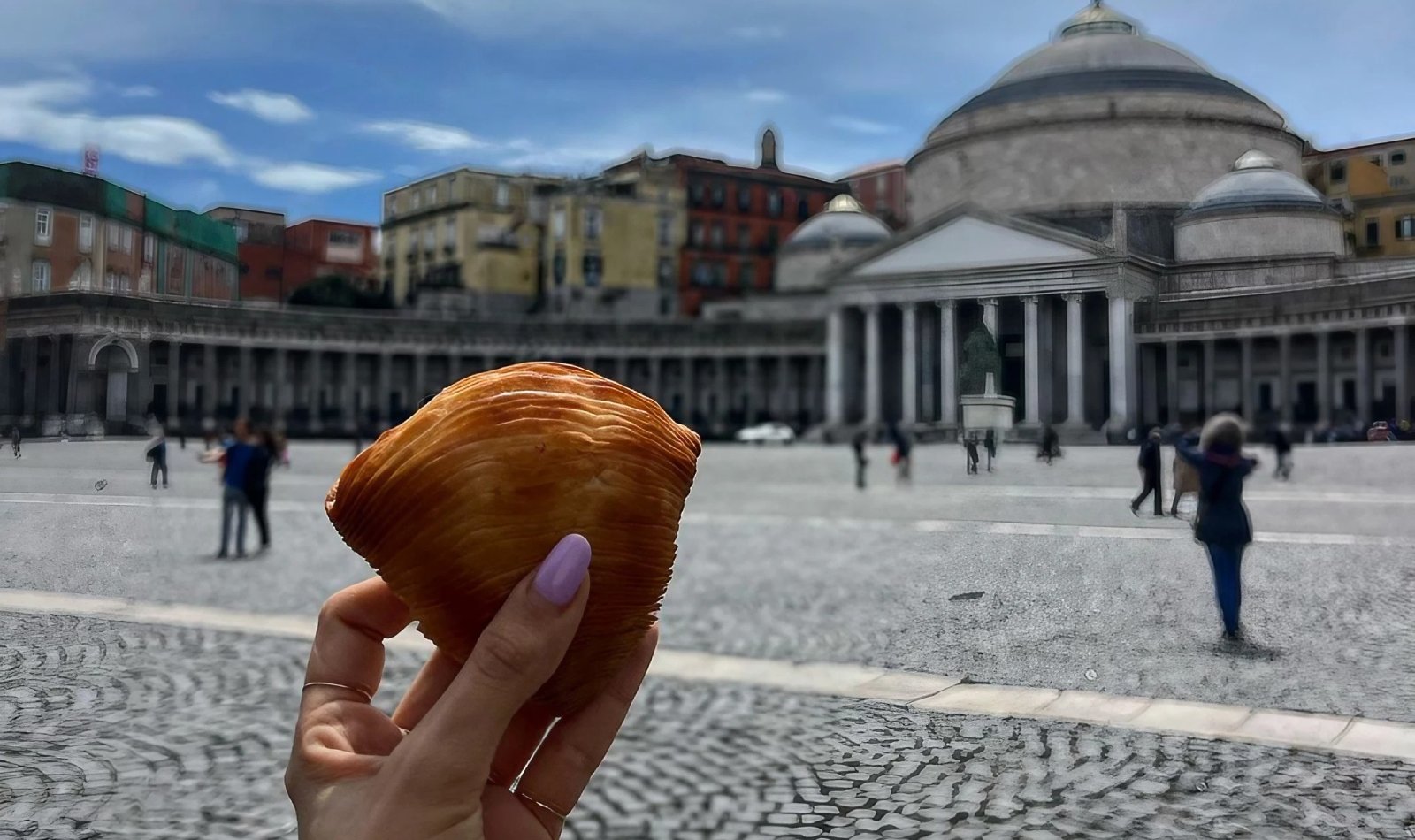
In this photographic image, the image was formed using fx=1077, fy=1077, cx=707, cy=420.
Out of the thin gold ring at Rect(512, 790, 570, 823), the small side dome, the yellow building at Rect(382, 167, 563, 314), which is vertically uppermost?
the yellow building at Rect(382, 167, 563, 314)

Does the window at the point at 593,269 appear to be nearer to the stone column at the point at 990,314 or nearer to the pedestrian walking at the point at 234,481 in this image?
the pedestrian walking at the point at 234,481

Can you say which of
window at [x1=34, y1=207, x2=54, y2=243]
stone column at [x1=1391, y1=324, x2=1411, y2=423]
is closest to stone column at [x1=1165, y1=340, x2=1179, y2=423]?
stone column at [x1=1391, y1=324, x2=1411, y2=423]

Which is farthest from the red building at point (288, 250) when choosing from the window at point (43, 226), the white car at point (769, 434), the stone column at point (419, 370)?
the white car at point (769, 434)

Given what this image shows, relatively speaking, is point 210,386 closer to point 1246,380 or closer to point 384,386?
point 384,386

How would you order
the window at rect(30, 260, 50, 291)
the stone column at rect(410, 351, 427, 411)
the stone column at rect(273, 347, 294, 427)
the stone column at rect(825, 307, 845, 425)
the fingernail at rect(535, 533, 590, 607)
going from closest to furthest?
the fingernail at rect(535, 533, 590, 607) → the window at rect(30, 260, 50, 291) → the stone column at rect(273, 347, 294, 427) → the stone column at rect(410, 351, 427, 411) → the stone column at rect(825, 307, 845, 425)

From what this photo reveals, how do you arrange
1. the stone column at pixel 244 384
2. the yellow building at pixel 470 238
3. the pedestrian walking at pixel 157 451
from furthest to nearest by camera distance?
1. the yellow building at pixel 470 238
2. the stone column at pixel 244 384
3. the pedestrian walking at pixel 157 451

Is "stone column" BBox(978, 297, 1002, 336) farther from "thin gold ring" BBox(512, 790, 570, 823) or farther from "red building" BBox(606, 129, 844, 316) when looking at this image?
"thin gold ring" BBox(512, 790, 570, 823)

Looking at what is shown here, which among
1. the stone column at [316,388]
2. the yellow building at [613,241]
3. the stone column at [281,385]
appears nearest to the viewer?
the stone column at [316,388]
